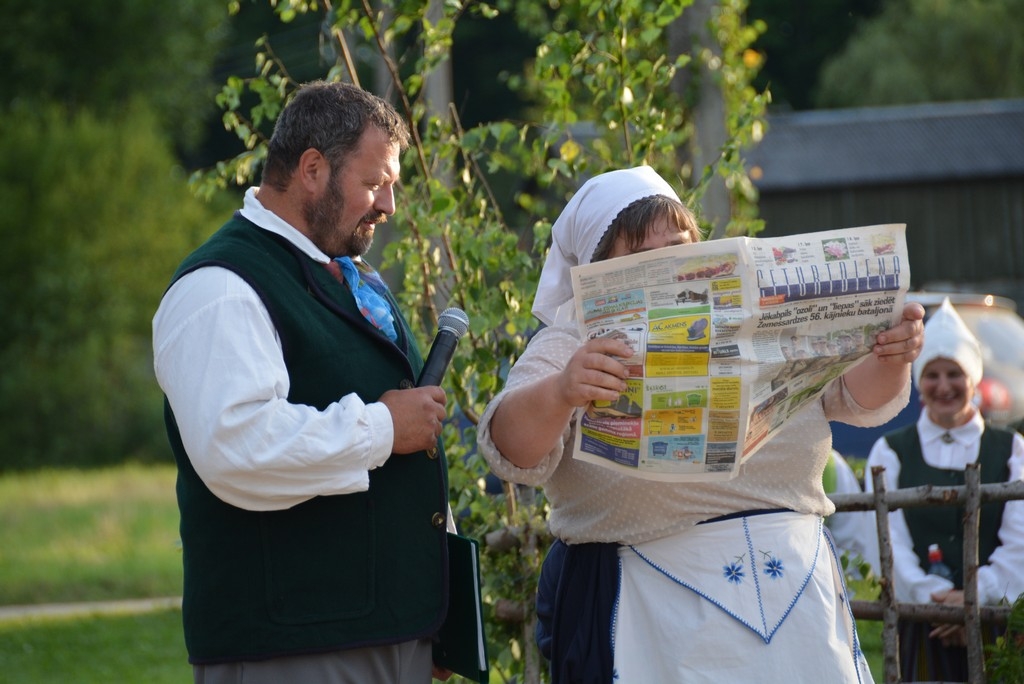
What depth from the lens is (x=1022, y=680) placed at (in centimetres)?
342

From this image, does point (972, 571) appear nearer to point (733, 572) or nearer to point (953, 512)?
point (953, 512)

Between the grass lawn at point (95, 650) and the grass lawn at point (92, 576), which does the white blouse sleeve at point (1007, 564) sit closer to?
the grass lawn at point (92, 576)

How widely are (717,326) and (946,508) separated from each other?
2.53m

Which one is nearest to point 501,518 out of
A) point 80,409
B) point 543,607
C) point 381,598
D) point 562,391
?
point 543,607

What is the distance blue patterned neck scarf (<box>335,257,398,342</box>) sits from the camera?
270 centimetres

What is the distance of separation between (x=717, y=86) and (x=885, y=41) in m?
25.7

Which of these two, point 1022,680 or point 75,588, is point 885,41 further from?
point 1022,680

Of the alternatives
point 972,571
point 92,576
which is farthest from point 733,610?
point 92,576

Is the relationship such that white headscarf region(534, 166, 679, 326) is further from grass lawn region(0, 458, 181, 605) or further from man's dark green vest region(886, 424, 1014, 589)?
grass lawn region(0, 458, 181, 605)

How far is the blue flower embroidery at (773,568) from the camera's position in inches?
96.9

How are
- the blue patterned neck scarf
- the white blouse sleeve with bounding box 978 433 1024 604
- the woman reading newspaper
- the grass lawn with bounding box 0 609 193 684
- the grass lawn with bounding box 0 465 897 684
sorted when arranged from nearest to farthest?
the woman reading newspaper
the blue patterned neck scarf
the white blouse sleeve with bounding box 978 433 1024 604
the grass lawn with bounding box 0 609 193 684
the grass lawn with bounding box 0 465 897 684

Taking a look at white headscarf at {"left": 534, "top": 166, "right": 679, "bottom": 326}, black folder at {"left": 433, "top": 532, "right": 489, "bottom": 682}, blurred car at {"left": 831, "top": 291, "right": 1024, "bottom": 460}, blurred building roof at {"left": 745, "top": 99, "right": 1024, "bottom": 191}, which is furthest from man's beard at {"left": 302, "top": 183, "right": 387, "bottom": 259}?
blurred building roof at {"left": 745, "top": 99, "right": 1024, "bottom": 191}

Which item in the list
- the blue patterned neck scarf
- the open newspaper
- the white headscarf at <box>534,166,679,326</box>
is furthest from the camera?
the blue patterned neck scarf

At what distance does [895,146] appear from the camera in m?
28.8
